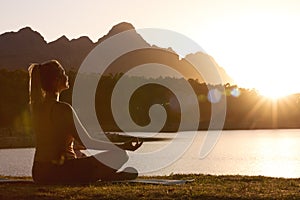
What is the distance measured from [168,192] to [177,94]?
556 feet

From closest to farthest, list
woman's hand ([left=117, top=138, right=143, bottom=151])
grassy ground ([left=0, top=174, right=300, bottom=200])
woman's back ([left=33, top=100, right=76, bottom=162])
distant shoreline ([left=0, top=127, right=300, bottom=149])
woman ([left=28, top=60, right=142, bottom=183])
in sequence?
grassy ground ([left=0, top=174, right=300, bottom=200]) < woman's hand ([left=117, top=138, right=143, bottom=151]) < woman ([left=28, top=60, right=142, bottom=183]) < woman's back ([left=33, top=100, right=76, bottom=162]) < distant shoreline ([left=0, top=127, right=300, bottom=149])

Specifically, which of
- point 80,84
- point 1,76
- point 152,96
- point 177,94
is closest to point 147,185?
point 1,76

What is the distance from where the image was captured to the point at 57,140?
10.2 meters

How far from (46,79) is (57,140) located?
1.14 m

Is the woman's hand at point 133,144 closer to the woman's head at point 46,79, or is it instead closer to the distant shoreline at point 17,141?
the woman's head at point 46,79

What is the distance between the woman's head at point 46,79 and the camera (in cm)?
1005

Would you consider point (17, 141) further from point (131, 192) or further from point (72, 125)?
point (131, 192)

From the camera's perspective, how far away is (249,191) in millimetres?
10547

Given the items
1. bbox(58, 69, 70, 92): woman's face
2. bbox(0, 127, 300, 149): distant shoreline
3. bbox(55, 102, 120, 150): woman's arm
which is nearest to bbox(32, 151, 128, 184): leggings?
bbox(55, 102, 120, 150): woman's arm

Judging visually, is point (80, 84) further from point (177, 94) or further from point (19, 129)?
point (177, 94)

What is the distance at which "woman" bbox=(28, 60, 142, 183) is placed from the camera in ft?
32.4

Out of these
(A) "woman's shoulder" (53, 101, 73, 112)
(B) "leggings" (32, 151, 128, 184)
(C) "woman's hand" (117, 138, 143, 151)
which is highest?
(A) "woman's shoulder" (53, 101, 73, 112)

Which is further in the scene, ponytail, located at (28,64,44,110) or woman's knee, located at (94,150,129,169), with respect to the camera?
woman's knee, located at (94,150,129,169)

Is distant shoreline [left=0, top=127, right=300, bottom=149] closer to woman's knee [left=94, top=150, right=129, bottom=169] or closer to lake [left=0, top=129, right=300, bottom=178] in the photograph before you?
lake [left=0, top=129, right=300, bottom=178]
